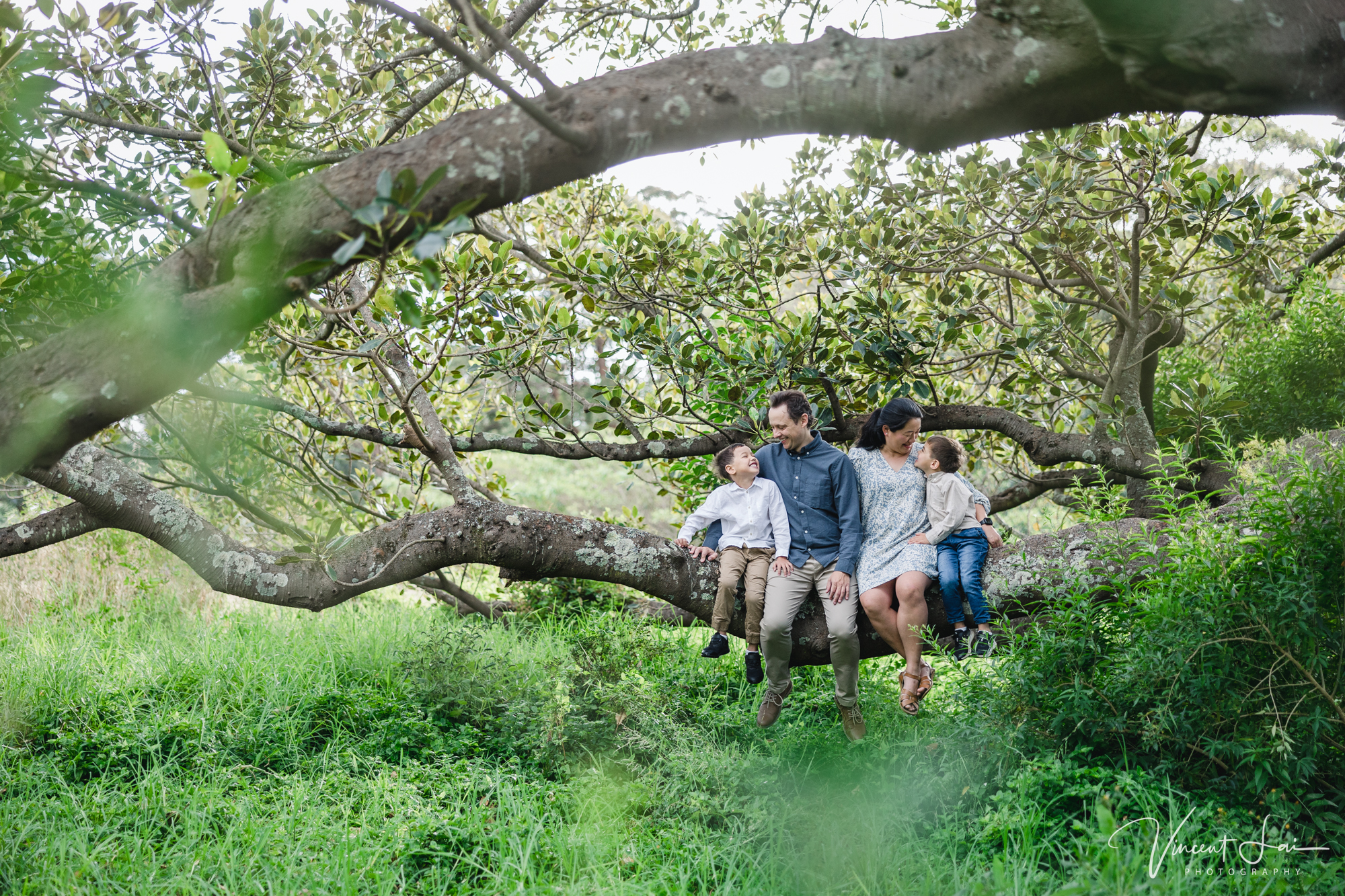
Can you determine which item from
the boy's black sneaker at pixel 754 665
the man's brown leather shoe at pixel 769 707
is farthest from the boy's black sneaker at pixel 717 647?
the man's brown leather shoe at pixel 769 707

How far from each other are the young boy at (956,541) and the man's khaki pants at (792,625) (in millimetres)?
440

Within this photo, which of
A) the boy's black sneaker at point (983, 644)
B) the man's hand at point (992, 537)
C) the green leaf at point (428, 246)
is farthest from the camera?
the man's hand at point (992, 537)

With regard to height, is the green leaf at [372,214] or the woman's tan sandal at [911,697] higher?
the green leaf at [372,214]

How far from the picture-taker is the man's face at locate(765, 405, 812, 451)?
13.9 ft

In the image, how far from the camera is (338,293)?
4.55 m

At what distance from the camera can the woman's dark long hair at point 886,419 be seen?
418 cm

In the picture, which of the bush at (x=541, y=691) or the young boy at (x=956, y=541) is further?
the bush at (x=541, y=691)

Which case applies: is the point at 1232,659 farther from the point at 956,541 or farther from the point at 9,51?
the point at 9,51

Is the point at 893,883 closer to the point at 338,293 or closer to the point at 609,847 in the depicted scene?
the point at 609,847

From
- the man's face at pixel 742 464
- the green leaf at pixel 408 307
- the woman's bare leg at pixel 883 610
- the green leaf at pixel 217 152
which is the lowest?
the woman's bare leg at pixel 883 610

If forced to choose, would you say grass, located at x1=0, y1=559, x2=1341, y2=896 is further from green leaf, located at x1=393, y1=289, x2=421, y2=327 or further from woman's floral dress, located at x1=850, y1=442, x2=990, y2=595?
green leaf, located at x1=393, y1=289, x2=421, y2=327

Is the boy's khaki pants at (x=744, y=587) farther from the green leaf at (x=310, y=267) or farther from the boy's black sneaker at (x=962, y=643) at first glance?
the green leaf at (x=310, y=267)

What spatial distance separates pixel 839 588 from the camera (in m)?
3.96

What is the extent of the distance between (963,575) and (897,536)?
0.35 m
